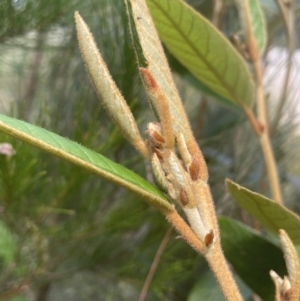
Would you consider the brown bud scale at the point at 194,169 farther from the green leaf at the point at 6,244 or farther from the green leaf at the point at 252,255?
the green leaf at the point at 6,244

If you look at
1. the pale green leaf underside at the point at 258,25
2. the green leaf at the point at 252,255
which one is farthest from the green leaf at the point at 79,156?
the pale green leaf underside at the point at 258,25

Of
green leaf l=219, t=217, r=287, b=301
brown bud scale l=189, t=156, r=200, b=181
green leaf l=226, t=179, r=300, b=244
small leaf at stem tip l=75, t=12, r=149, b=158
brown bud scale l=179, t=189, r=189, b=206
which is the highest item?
small leaf at stem tip l=75, t=12, r=149, b=158

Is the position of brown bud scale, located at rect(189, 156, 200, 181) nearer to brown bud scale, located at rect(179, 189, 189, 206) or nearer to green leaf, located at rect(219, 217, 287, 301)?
brown bud scale, located at rect(179, 189, 189, 206)

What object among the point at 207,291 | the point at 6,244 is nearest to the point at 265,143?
the point at 207,291

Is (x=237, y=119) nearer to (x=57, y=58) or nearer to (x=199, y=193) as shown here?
(x=57, y=58)

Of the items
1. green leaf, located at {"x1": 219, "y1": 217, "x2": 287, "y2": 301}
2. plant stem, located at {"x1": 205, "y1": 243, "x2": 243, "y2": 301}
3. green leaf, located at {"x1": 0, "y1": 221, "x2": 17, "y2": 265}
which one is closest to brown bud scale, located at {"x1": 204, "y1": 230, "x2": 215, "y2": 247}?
plant stem, located at {"x1": 205, "y1": 243, "x2": 243, "y2": 301}

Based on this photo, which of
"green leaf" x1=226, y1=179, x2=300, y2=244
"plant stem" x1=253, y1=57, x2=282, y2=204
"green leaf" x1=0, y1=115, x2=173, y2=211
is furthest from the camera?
"plant stem" x1=253, y1=57, x2=282, y2=204

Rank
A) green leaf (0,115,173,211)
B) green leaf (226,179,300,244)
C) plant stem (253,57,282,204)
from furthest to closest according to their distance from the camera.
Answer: plant stem (253,57,282,204) < green leaf (226,179,300,244) < green leaf (0,115,173,211)
